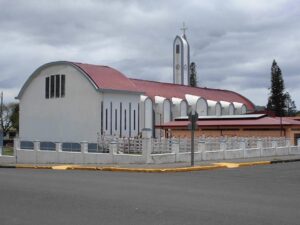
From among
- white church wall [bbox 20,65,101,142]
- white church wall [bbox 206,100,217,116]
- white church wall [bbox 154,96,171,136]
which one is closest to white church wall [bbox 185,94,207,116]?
white church wall [bbox 206,100,217,116]

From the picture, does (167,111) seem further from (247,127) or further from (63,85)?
(63,85)

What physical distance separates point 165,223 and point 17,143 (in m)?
28.8

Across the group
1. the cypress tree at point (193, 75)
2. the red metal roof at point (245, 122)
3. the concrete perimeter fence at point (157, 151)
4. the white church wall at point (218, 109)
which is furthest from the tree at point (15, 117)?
the concrete perimeter fence at point (157, 151)

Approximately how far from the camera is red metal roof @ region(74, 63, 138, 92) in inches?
1790

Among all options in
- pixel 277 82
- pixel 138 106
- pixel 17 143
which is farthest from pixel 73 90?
pixel 277 82

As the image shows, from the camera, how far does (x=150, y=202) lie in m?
11.4

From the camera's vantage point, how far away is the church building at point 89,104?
45.5 metres

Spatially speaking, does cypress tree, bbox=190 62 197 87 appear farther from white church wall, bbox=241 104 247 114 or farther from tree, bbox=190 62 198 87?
white church wall, bbox=241 104 247 114

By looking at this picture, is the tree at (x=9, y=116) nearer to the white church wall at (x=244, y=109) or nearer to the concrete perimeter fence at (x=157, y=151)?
the white church wall at (x=244, y=109)

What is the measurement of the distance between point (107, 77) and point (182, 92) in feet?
45.5

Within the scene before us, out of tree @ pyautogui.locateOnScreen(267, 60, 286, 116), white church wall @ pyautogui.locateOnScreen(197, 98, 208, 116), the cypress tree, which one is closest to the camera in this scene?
white church wall @ pyautogui.locateOnScreen(197, 98, 208, 116)

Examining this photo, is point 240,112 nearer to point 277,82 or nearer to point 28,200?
point 277,82

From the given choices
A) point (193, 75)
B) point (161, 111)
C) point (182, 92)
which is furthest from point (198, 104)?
point (193, 75)

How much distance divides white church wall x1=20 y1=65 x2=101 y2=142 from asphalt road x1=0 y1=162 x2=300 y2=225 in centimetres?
2927
